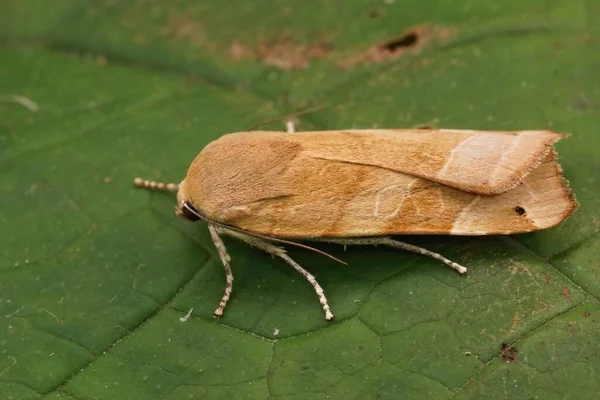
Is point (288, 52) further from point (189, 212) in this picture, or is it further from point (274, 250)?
point (274, 250)

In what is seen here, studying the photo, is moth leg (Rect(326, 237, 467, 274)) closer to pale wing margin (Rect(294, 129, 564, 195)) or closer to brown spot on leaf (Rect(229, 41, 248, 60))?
pale wing margin (Rect(294, 129, 564, 195))

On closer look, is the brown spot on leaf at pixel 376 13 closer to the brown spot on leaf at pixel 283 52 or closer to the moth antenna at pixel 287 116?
the brown spot on leaf at pixel 283 52

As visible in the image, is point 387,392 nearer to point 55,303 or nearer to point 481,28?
point 55,303

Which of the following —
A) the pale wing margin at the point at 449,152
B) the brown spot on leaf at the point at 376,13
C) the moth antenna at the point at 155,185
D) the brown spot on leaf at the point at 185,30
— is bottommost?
the moth antenna at the point at 155,185

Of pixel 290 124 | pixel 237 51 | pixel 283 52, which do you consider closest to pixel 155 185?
pixel 290 124

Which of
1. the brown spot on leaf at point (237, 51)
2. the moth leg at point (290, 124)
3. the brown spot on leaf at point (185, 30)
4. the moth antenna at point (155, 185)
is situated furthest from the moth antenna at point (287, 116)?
the brown spot on leaf at point (185, 30)

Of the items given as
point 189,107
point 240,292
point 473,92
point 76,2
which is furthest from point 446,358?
point 76,2
